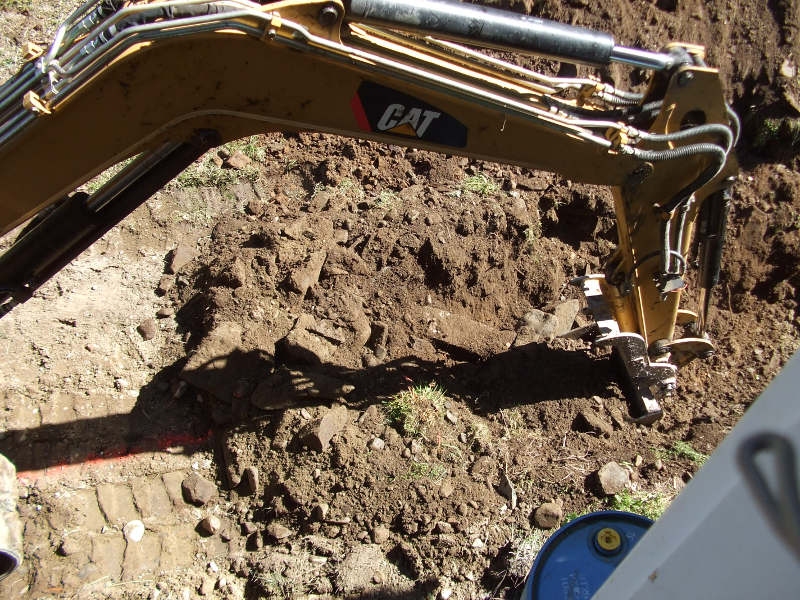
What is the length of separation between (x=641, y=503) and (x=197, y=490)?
246 cm

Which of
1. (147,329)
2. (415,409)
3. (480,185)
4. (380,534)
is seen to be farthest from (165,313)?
(480,185)

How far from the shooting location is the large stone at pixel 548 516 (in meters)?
3.67

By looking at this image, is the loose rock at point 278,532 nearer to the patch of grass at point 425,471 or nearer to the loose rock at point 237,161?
the patch of grass at point 425,471

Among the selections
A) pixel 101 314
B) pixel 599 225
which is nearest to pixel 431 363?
pixel 599 225

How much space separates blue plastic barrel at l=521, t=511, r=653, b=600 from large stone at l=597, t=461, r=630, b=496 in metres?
1.21

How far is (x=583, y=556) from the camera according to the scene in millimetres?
2564

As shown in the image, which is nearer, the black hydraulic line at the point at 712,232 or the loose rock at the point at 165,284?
the black hydraulic line at the point at 712,232

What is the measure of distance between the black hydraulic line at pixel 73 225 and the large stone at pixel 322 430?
150cm

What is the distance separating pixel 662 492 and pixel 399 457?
4.94 ft

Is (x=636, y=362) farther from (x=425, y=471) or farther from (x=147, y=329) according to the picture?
(x=147, y=329)

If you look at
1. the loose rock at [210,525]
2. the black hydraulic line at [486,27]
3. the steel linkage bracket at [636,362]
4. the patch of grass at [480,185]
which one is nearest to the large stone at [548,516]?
the steel linkage bracket at [636,362]

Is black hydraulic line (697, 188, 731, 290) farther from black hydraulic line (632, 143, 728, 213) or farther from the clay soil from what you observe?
the clay soil

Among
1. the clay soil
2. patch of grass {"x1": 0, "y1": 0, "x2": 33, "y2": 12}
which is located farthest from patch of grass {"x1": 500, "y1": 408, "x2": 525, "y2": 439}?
patch of grass {"x1": 0, "y1": 0, "x2": 33, "y2": 12}

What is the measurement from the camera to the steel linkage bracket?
3.89 metres
